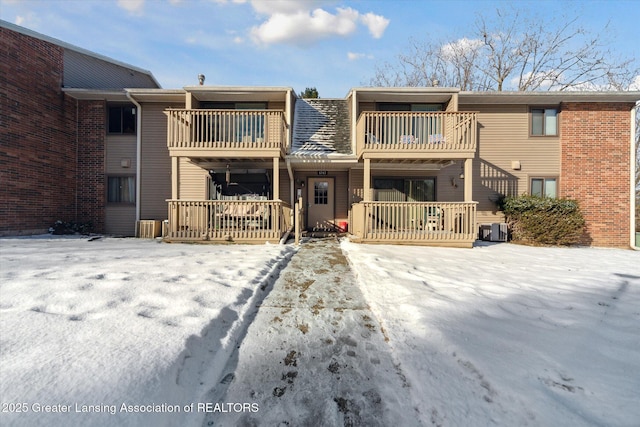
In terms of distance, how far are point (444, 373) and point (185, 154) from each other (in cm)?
875

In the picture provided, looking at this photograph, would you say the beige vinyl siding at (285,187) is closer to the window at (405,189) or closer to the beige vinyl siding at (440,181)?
the beige vinyl siding at (440,181)

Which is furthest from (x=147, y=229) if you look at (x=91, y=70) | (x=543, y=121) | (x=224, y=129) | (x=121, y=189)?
(x=543, y=121)

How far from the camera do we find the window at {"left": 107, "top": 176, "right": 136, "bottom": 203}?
10.8 m

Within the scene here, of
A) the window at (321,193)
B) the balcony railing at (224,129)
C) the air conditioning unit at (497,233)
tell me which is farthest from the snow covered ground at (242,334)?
the window at (321,193)

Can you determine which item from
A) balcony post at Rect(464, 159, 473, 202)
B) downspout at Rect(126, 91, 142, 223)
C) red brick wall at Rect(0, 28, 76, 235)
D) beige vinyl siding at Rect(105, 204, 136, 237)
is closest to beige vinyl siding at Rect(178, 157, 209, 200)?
downspout at Rect(126, 91, 142, 223)

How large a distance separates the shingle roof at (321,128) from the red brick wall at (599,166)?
26.4 feet

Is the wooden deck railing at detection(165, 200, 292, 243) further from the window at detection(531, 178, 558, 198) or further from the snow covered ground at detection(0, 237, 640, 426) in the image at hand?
the window at detection(531, 178, 558, 198)

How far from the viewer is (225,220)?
8.57 m

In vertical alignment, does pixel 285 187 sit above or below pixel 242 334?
above

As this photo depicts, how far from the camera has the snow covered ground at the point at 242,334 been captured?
1.82 meters

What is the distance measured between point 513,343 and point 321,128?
32.0ft

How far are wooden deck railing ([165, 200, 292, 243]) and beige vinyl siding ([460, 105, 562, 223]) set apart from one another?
7.66 metres

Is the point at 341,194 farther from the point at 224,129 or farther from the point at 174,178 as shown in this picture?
the point at 174,178

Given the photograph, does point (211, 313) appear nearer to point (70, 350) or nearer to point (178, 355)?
point (178, 355)
